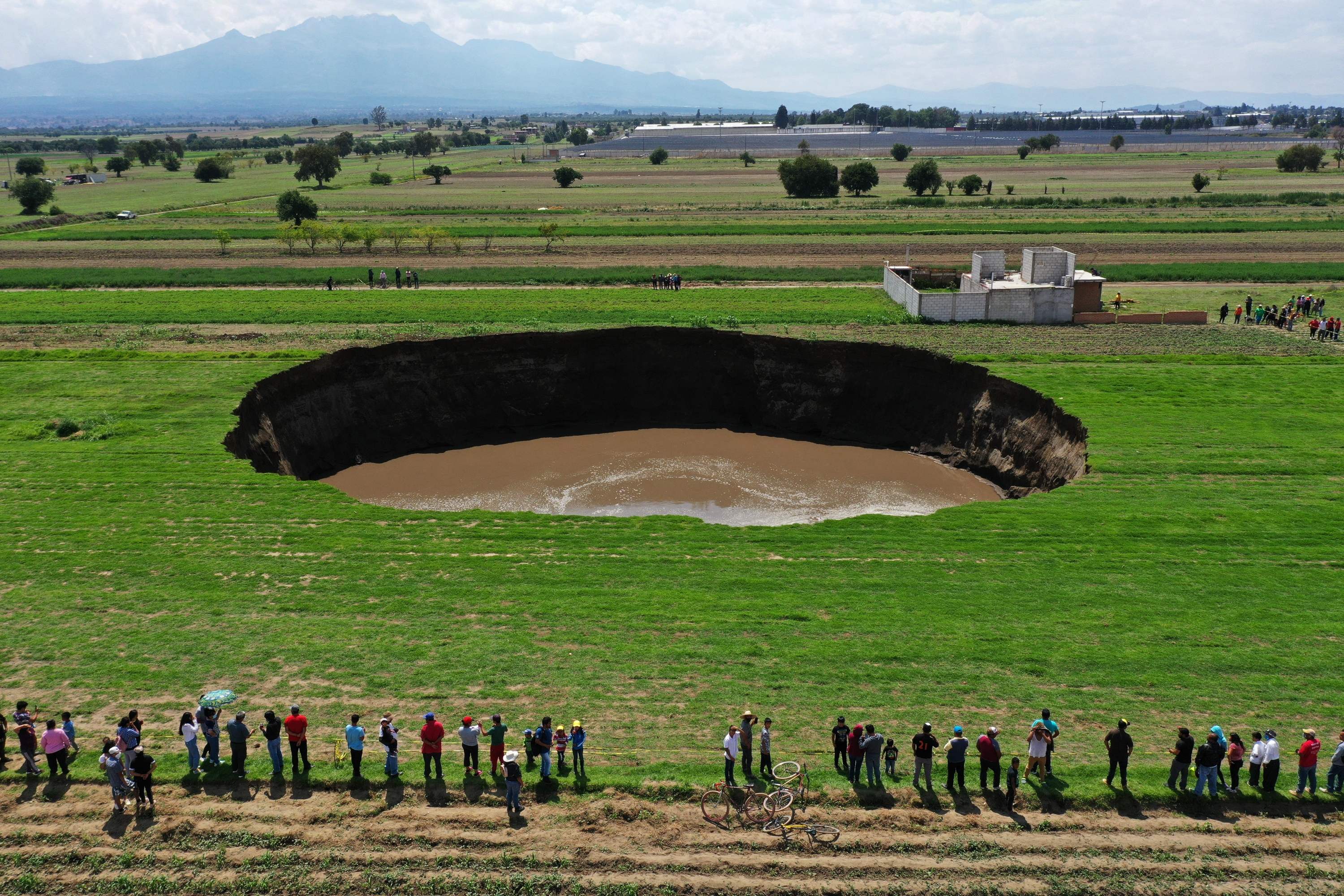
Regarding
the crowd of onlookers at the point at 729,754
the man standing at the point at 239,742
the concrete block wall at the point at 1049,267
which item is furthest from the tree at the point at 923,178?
the man standing at the point at 239,742

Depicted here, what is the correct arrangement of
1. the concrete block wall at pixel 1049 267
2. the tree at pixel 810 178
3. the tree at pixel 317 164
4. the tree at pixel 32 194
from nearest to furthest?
the concrete block wall at pixel 1049 267 < the tree at pixel 32 194 < the tree at pixel 810 178 < the tree at pixel 317 164

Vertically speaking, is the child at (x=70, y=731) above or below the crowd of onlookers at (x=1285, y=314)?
below

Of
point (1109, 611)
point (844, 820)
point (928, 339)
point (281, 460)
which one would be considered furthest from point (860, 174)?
point (844, 820)

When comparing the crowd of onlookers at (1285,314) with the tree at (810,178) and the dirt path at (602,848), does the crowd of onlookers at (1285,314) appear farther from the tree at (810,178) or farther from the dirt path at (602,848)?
the tree at (810,178)

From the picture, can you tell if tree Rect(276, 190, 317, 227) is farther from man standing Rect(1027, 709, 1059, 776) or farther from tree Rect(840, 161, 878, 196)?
man standing Rect(1027, 709, 1059, 776)

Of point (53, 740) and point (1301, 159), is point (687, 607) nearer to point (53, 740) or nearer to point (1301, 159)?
point (53, 740)

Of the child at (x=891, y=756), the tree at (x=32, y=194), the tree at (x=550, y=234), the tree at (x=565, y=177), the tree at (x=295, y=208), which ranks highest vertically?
the tree at (x=565, y=177)

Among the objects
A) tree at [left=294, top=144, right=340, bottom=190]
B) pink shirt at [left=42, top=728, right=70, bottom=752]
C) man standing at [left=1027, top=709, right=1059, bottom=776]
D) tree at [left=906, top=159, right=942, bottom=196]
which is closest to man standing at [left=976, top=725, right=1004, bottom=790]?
man standing at [left=1027, top=709, right=1059, bottom=776]
